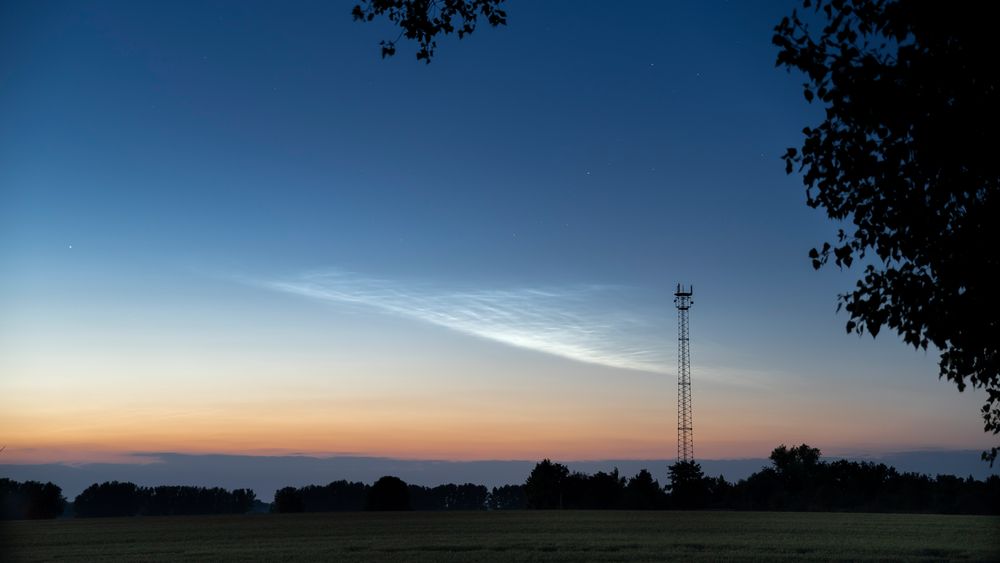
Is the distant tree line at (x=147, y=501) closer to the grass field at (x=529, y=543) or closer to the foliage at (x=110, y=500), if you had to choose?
the foliage at (x=110, y=500)

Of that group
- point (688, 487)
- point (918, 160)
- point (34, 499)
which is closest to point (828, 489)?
point (688, 487)

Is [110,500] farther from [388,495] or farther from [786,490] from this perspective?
[786,490]

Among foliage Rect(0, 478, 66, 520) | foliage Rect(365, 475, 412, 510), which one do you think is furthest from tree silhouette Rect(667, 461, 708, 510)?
foliage Rect(0, 478, 66, 520)

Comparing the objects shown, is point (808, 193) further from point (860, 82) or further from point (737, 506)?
point (737, 506)

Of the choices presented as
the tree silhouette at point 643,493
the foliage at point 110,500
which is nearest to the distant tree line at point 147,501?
the foliage at point 110,500

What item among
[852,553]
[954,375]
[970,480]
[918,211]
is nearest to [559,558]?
[852,553]

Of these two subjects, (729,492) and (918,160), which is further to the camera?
(729,492)

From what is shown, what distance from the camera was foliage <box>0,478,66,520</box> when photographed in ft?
377

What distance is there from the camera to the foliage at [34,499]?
377 feet

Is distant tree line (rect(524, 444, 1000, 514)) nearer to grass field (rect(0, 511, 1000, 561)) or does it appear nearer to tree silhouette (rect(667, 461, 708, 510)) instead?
tree silhouette (rect(667, 461, 708, 510))

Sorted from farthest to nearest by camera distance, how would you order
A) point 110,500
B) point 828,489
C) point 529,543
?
point 110,500
point 828,489
point 529,543

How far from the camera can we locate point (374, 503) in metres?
110

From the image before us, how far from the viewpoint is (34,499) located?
118 metres

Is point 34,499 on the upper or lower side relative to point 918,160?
lower
